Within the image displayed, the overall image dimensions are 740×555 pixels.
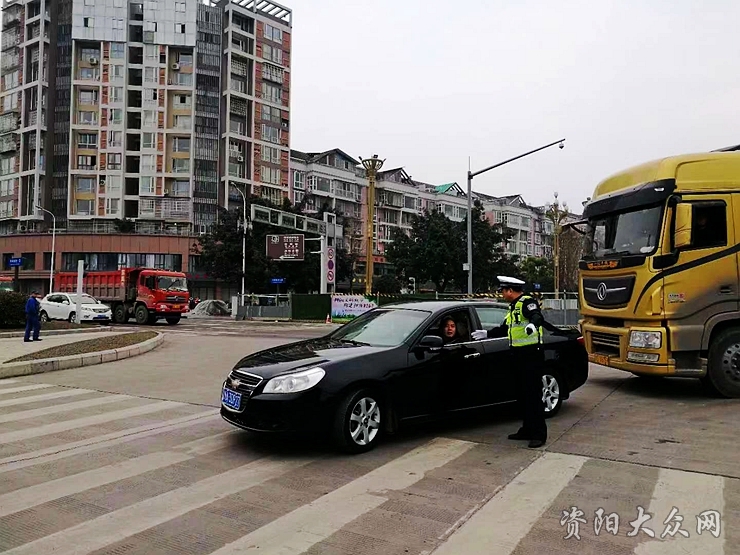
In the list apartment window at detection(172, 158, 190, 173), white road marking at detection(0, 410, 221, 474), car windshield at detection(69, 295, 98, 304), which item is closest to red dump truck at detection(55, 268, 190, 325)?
car windshield at detection(69, 295, 98, 304)

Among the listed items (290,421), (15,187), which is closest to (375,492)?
(290,421)

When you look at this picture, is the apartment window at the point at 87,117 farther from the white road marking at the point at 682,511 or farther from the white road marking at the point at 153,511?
the white road marking at the point at 682,511

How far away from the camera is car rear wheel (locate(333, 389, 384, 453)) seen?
5.64 meters

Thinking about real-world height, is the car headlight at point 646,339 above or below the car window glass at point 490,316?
below

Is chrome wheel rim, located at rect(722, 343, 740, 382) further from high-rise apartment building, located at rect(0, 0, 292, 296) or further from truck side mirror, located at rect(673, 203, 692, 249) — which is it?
high-rise apartment building, located at rect(0, 0, 292, 296)

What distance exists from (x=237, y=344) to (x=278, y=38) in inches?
2453

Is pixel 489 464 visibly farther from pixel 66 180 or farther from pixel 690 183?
pixel 66 180

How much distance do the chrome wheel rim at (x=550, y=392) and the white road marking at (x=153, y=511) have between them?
3203 millimetres

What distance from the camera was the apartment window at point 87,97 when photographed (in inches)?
2579

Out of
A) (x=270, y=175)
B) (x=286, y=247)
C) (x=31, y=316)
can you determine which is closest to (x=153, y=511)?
(x=31, y=316)

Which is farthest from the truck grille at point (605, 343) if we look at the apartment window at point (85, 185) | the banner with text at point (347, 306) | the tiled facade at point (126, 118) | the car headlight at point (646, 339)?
the apartment window at point (85, 185)

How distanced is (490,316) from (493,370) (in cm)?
68

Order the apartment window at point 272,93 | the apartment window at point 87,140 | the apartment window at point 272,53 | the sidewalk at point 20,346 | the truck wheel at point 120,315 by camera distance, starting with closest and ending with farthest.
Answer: the sidewalk at point 20,346 → the truck wheel at point 120,315 → the apartment window at point 87,140 → the apartment window at point 272,93 → the apartment window at point 272,53

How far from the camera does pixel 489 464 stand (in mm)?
5438
